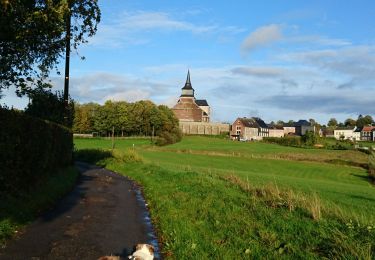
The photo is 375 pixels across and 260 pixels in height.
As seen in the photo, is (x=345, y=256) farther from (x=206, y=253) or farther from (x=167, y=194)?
(x=167, y=194)

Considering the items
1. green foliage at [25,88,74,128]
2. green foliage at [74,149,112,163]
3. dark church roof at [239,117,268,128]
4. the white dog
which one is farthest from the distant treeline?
the white dog

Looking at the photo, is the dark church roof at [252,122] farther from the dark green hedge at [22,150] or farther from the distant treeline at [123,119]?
the dark green hedge at [22,150]

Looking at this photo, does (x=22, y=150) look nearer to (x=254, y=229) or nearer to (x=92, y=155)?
(x=254, y=229)

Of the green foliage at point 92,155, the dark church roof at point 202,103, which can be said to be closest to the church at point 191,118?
the dark church roof at point 202,103

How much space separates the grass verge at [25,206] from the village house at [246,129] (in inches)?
5744

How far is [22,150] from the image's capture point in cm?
1395

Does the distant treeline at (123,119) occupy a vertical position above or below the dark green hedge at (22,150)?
above

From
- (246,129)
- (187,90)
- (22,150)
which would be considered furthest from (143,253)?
(246,129)

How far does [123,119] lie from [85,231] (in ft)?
346

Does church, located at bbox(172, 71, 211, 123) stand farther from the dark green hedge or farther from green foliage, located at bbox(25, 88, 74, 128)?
the dark green hedge

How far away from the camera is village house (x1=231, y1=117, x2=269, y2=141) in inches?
6658

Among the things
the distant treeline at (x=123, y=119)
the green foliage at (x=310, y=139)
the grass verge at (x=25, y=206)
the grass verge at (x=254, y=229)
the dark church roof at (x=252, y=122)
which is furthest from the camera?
the dark church roof at (x=252, y=122)

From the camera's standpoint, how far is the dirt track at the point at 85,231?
9.23 meters

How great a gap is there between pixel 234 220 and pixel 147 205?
5637mm
